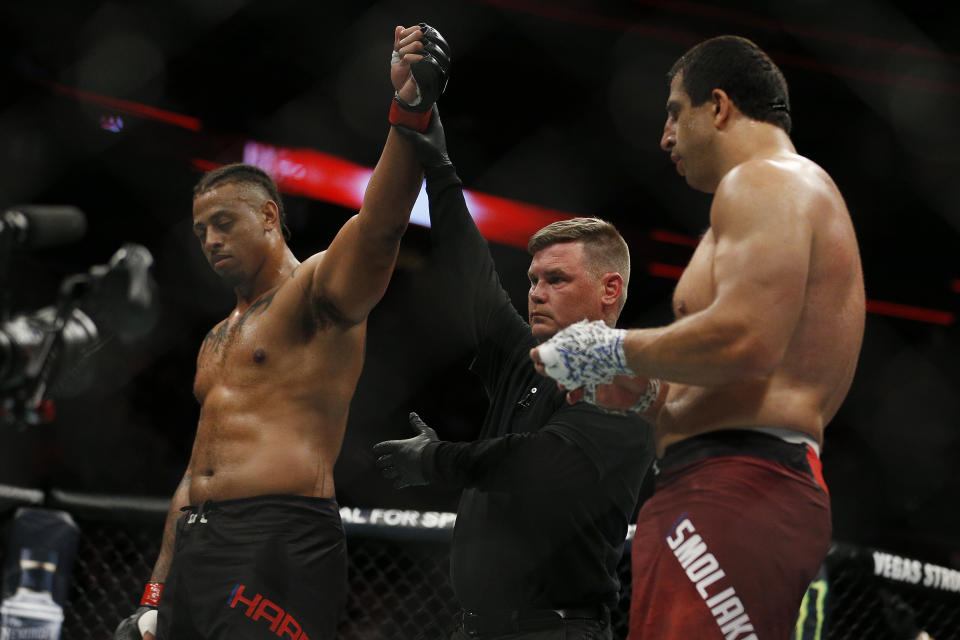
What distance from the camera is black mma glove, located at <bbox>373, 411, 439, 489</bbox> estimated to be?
1.70 m

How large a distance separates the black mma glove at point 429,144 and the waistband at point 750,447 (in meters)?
0.86

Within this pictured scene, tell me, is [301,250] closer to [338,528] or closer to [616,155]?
[616,155]

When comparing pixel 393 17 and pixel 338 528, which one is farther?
pixel 393 17

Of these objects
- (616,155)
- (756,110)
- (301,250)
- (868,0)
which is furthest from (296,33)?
(756,110)

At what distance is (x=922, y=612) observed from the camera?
10.2 feet

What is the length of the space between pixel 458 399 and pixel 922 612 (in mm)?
3344

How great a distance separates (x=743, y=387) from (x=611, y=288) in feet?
1.91

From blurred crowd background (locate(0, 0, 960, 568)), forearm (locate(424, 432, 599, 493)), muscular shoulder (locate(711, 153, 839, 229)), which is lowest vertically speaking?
forearm (locate(424, 432, 599, 493))

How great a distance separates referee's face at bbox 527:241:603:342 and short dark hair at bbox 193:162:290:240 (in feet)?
2.57

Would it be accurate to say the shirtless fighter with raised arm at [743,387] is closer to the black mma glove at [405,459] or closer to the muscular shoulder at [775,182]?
the muscular shoulder at [775,182]

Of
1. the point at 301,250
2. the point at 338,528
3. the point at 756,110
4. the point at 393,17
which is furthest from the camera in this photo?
the point at 301,250

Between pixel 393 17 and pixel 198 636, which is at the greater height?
pixel 393 17

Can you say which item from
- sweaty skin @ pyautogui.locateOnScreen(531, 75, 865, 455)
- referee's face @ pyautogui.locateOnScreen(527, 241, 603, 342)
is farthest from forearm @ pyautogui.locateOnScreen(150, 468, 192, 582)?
sweaty skin @ pyautogui.locateOnScreen(531, 75, 865, 455)

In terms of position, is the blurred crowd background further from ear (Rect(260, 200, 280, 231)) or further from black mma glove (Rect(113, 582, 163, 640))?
black mma glove (Rect(113, 582, 163, 640))
